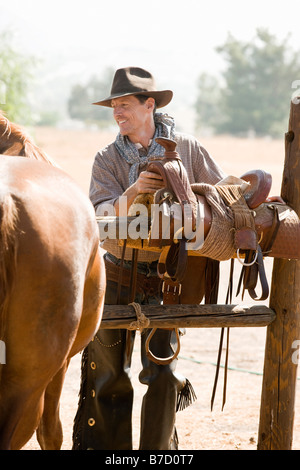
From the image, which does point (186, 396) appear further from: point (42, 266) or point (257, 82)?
point (257, 82)

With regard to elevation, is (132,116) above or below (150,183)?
above

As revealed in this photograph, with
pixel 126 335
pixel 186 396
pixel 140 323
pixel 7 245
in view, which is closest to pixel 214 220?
pixel 140 323

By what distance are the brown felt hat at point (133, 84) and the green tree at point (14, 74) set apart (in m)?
12.3

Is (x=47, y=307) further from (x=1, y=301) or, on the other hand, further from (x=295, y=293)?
(x=295, y=293)

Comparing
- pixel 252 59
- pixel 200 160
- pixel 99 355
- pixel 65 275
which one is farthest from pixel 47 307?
pixel 252 59

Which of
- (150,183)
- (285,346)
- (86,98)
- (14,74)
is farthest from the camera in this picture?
(86,98)

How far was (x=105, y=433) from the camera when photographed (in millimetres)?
3309

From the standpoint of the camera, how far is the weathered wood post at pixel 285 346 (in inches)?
125

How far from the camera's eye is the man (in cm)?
319

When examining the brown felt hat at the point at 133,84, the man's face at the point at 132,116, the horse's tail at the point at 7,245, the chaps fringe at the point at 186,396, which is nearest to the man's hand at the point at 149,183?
the man's face at the point at 132,116

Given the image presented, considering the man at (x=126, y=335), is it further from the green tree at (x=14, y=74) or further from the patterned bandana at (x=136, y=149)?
the green tree at (x=14, y=74)

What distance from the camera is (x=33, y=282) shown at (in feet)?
6.08

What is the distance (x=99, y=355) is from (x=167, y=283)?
0.64m

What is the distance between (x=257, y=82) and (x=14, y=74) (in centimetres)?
4458
